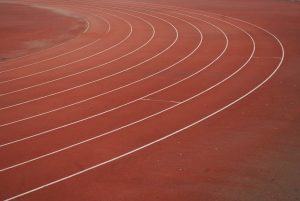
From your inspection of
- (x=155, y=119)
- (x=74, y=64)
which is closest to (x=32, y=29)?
(x=74, y=64)

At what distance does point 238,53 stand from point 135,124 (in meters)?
8.22

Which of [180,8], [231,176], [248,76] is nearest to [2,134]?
[231,176]

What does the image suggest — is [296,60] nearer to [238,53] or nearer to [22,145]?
[238,53]

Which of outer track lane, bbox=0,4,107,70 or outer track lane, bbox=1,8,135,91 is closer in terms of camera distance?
outer track lane, bbox=1,8,135,91

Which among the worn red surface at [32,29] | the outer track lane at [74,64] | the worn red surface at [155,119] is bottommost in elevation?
the worn red surface at [155,119]

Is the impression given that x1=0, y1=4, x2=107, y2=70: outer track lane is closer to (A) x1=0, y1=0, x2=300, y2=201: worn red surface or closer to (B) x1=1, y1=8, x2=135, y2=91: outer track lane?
(A) x1=0, y1=0, x2=300, y2=201: worn red surface

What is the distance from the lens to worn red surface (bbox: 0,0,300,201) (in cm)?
802

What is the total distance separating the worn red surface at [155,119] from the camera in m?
8.02

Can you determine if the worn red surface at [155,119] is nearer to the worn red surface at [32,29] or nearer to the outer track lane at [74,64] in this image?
the outer track lane at [74,64]

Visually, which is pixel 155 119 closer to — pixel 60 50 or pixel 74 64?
pixel 74 64

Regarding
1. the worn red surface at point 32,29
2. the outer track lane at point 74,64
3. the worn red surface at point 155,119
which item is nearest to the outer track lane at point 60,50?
the worn red surface at point 155,119

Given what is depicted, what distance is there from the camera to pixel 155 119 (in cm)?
1127

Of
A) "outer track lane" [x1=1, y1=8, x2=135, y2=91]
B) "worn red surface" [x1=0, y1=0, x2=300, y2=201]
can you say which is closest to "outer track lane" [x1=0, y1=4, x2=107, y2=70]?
"worn red surface" [x1=0, y1=0, x2=300, y2=201]

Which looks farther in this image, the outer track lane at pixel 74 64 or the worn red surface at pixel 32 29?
the worn red surface at pixel 32 29
